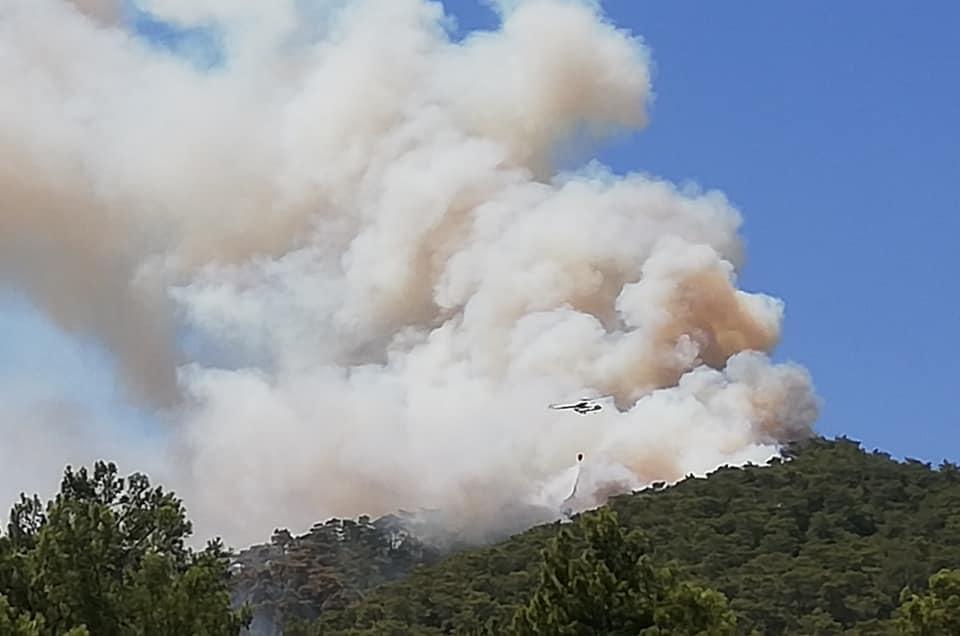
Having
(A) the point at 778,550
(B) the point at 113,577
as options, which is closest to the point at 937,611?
(B) the point at 113,577

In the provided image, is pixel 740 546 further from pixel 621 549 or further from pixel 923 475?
pixel 621 549

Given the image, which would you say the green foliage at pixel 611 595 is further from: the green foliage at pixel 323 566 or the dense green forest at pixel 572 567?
the green foliage at pixel 323 566

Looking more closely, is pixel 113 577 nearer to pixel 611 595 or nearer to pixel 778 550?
pixel 611 595

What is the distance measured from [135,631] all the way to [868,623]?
1643 inches

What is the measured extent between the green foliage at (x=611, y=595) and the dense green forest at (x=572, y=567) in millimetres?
23

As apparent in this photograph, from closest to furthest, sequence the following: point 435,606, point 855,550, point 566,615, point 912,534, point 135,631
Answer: point 135,631, point 566,615, point 435,606, point 855,550, point 912,534

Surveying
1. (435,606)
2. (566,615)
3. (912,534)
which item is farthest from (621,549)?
(912,534)

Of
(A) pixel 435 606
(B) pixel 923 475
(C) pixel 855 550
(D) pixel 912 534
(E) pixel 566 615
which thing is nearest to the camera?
(E) pixel 566 615

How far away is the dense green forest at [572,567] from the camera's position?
56.7ft

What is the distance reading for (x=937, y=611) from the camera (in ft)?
71.2

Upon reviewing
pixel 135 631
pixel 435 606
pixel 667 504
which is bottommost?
pixel 135 631

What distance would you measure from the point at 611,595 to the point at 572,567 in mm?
689

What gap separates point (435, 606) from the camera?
210 feet

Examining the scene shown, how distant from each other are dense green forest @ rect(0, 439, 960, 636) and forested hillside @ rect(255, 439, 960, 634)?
0.16 meters
